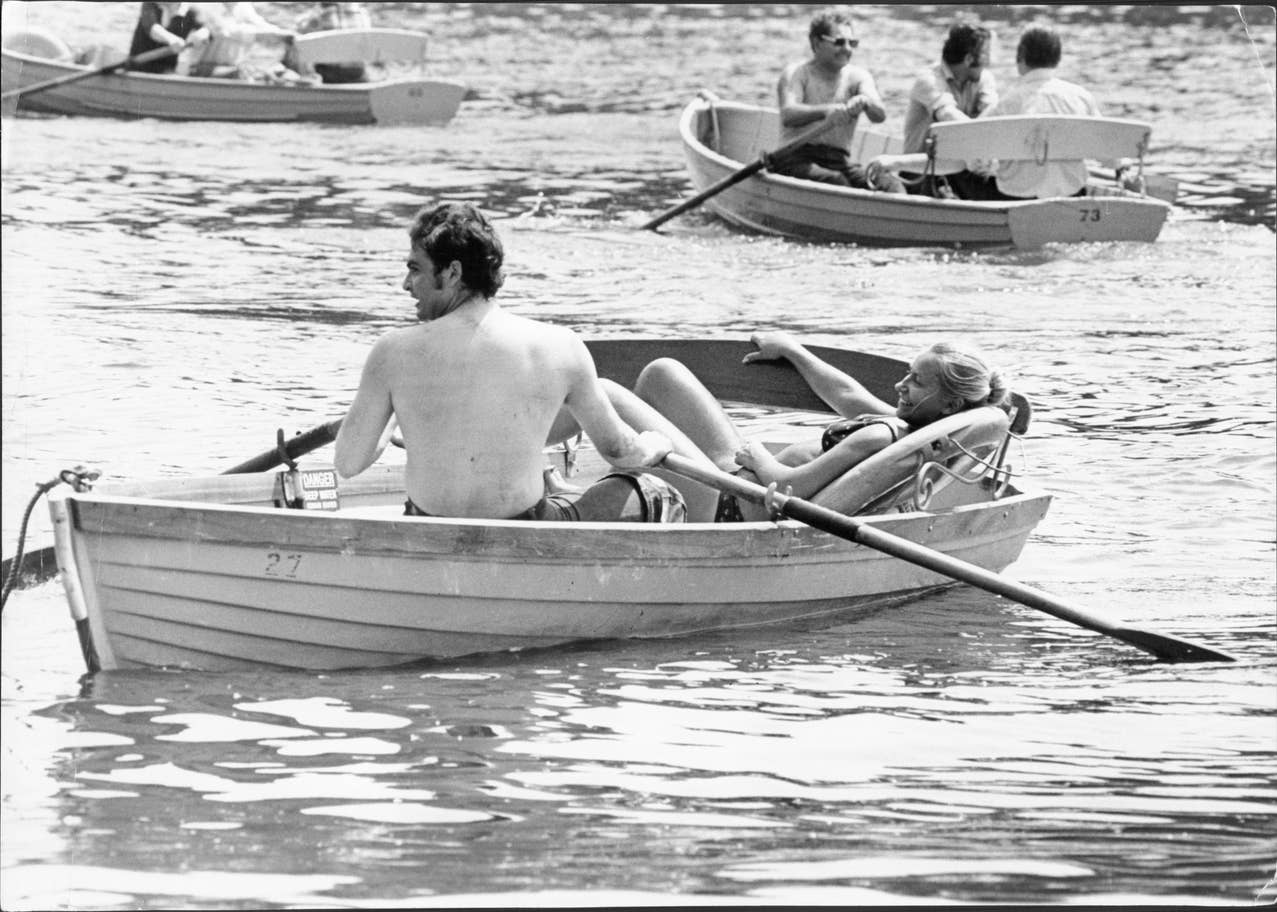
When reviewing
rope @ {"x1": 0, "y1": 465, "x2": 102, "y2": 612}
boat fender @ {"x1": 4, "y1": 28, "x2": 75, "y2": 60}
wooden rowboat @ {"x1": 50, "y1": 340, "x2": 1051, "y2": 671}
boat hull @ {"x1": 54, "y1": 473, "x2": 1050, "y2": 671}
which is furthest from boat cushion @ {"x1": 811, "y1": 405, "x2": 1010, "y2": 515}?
boat fender @ {"x1": 4, "y1": 28, "x2": 75, "y2": 60}

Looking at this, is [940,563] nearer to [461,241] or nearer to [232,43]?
[461,241]

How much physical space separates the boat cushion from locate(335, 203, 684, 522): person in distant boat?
0.90 m

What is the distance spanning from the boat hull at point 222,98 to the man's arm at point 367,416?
13.1 meters

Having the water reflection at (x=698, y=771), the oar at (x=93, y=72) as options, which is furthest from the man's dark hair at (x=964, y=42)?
the oar at (x=93, y=72)

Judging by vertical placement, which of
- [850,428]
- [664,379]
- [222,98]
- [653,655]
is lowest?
[653,655]

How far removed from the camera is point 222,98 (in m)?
18.1

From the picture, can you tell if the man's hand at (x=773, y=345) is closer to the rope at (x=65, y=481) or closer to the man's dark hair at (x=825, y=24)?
the rope at (x=65, y=481)

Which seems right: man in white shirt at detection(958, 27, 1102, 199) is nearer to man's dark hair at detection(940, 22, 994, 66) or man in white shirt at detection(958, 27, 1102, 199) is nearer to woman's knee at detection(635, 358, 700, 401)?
man's dark hair at detection(940, 22, 994, 66)

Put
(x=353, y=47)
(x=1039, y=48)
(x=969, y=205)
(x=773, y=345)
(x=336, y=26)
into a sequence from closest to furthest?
1. (x=773, y=345)
2. (x=1039, y=48)
3. (x=969, y=205)
4. (x=353, y=47)
5. (x=336, y=26)

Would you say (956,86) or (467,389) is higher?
(956,86)

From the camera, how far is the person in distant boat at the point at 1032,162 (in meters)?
11.9

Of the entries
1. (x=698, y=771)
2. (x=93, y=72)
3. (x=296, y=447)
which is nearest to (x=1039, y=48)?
(x=296, y=447)

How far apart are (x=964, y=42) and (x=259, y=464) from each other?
6.84 metres

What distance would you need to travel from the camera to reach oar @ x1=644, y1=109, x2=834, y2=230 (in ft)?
41.4
